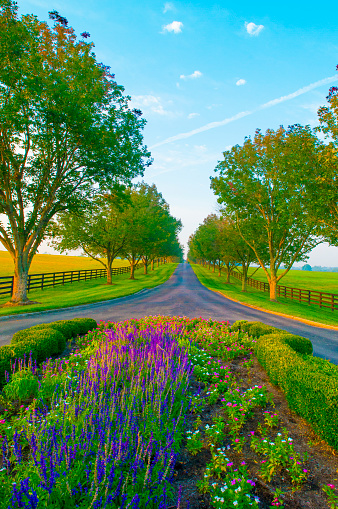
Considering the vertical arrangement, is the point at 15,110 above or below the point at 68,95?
below

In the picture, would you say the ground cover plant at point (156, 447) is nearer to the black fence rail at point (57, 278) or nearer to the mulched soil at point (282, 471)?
the mulched soil at point (282, 471)

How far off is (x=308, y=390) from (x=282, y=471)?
1379mm

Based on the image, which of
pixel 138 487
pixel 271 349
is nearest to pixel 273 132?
pixel 271 349

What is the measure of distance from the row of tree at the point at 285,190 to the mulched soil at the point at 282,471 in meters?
13.5

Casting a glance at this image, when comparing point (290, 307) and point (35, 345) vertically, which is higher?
point (35, 345)

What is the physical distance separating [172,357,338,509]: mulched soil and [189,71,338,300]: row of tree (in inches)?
533

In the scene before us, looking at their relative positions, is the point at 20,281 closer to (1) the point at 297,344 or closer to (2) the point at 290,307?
(1) the point at 297,344

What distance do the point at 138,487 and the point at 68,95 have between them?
16141 mm

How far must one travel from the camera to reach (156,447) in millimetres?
3393

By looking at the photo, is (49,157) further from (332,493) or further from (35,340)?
(332,493)

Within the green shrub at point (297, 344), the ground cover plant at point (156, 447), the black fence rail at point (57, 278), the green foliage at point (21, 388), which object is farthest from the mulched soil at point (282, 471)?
the black fence rail at point (57, 278)

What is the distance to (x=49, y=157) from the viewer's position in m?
16.7

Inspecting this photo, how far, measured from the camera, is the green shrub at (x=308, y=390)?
3871mm

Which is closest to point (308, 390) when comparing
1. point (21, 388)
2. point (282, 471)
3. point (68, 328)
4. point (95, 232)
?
point (282, 471)
